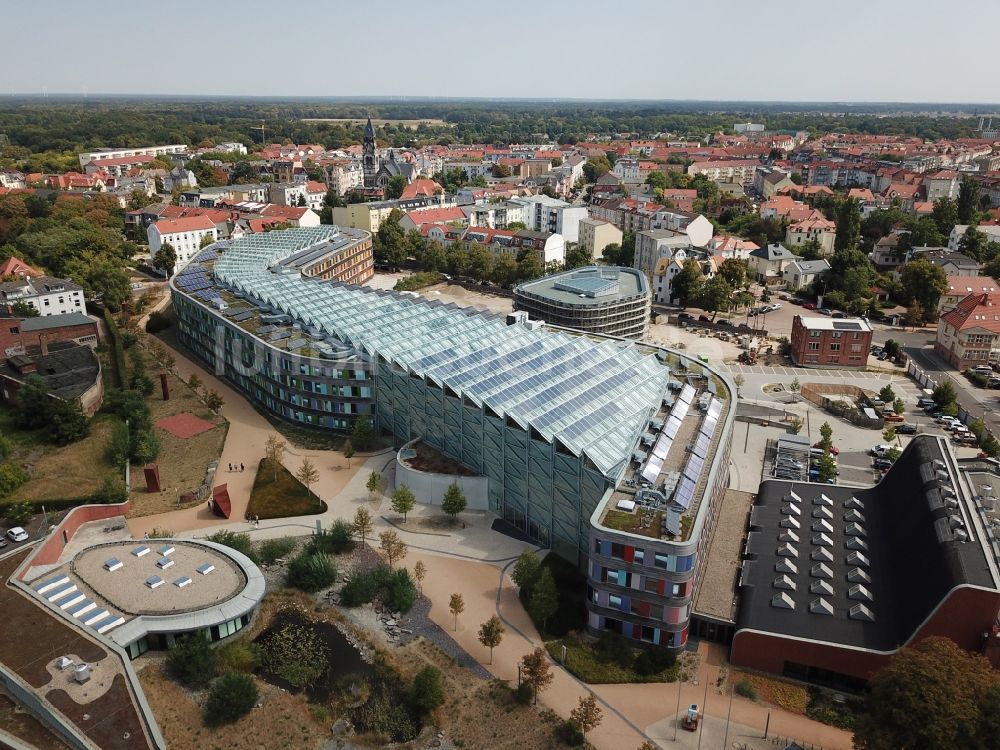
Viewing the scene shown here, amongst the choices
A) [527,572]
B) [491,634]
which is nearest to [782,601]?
[527,572]

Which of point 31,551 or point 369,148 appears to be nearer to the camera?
point 31,551

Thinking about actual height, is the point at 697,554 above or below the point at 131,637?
above

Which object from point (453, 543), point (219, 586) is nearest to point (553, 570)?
point (453, 543)

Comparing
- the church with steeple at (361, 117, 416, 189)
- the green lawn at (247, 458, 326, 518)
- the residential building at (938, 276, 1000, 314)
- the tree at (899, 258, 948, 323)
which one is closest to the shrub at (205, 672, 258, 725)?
the green lawn at (247, 458, 326, 518)

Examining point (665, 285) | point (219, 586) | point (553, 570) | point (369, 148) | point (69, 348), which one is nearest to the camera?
point (219, 586)

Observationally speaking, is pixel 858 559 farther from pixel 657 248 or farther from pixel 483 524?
pixel 657 248

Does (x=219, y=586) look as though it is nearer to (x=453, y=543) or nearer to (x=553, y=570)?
(x=453, y=543)

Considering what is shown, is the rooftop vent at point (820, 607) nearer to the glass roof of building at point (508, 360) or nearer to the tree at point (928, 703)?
the tree at point (928, 703)
